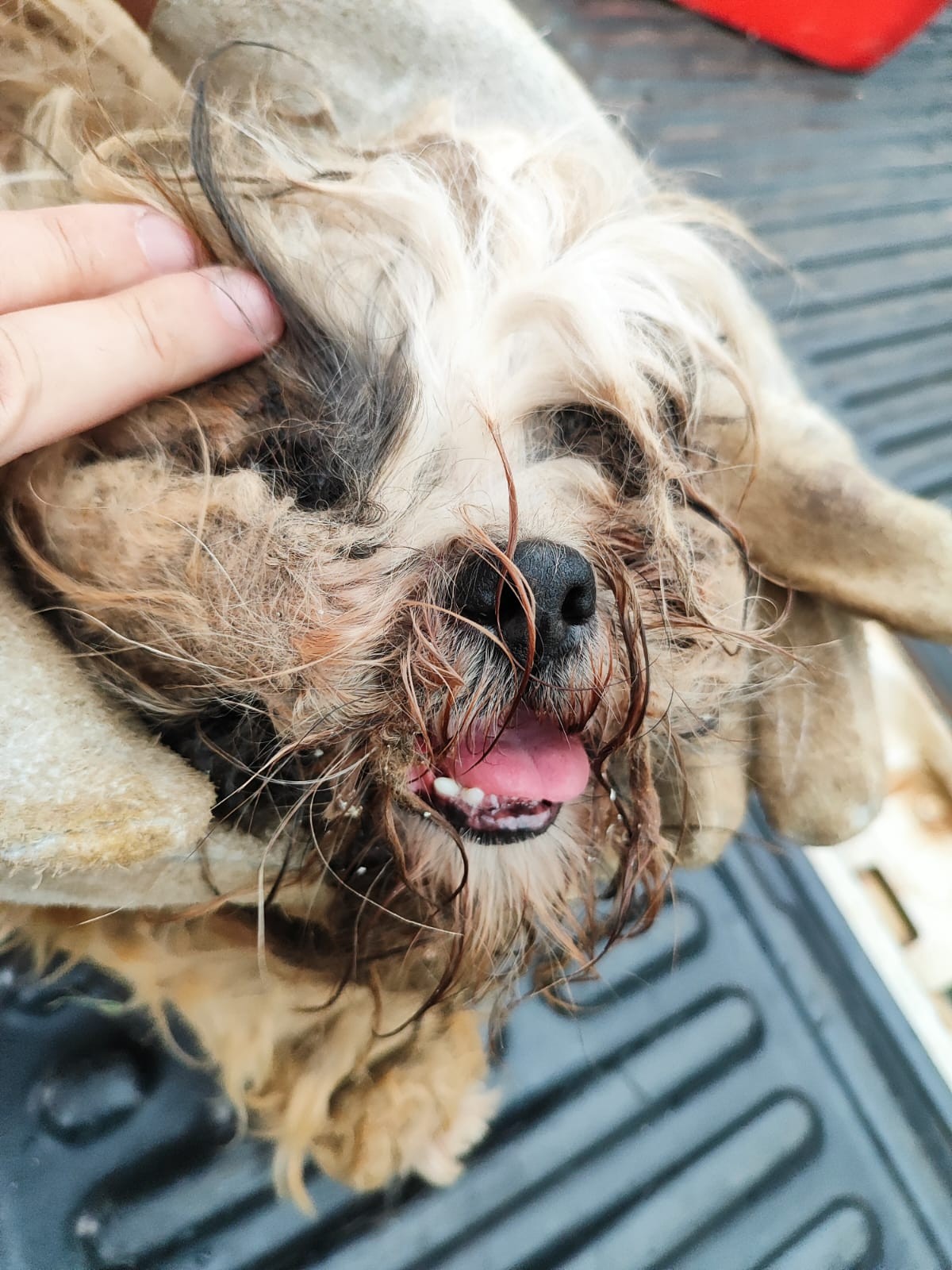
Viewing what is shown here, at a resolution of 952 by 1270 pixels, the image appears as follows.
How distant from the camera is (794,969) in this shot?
4.86 ft

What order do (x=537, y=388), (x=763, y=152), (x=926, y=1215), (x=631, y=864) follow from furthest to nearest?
1. (x=763, y=152)
2. (x=926, y=1215)
3. (x=631, y=864)
4. (x=537, y=388)

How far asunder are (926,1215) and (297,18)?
1820mm

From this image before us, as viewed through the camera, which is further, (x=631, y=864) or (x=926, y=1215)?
(x=926, y=1215)

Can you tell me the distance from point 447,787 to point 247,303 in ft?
1.66

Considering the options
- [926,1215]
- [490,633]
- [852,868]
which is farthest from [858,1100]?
[490,633]

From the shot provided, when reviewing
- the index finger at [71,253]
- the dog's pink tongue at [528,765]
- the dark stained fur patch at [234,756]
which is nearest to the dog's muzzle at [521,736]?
the dog's pink tongue at [528,765]

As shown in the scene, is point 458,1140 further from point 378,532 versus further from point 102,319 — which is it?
point 102,319

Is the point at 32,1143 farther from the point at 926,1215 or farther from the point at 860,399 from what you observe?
the point at 860,399

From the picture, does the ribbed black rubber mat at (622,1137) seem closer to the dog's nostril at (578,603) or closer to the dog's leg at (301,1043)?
the dog's leg at (301,1043)

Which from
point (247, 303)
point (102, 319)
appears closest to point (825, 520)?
point (247, 303)

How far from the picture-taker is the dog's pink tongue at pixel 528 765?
0.90 metres

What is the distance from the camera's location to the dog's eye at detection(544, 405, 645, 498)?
1.00 m

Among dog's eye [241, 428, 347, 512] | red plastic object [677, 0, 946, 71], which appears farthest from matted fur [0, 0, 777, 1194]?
red plastic object [677, 0, 946, 71]

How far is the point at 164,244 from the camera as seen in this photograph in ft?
3.03
